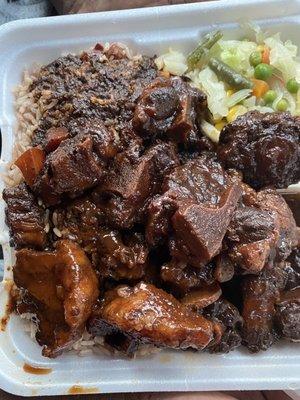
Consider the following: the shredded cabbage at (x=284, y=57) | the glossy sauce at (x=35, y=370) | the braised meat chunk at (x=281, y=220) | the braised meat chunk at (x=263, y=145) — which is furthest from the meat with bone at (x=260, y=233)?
the glossy sauce at (x=35, y=370)

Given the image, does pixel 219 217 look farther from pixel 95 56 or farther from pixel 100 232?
pixel 95 56

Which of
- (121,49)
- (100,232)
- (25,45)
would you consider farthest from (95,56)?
(100,232)

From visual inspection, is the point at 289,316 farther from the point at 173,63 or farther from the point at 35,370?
the point at 173,63

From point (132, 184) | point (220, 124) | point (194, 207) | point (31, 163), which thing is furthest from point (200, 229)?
point (31, 163)

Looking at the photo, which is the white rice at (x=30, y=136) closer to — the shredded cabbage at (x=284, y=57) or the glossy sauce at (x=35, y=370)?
the glossy sauce at (x=35, y=370)

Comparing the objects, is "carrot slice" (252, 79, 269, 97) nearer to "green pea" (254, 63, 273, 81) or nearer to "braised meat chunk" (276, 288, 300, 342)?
"green pea" (254, 63, 273, 81)

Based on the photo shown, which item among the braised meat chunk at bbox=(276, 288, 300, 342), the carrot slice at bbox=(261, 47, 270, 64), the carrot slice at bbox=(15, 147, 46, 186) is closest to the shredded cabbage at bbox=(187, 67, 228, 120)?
the carrot slice at bbox=(261, 47, 270, 64)
